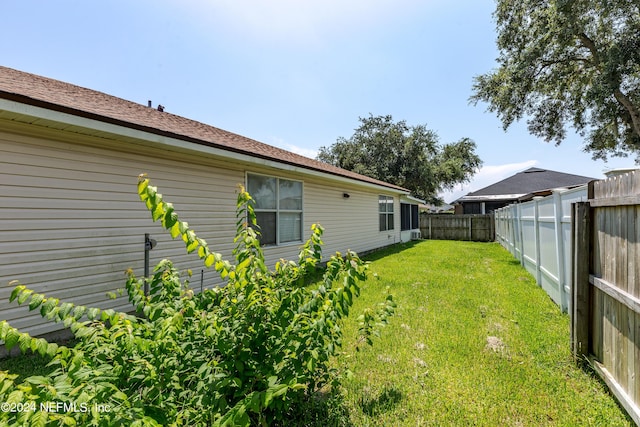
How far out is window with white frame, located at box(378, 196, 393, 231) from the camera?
13.2 m

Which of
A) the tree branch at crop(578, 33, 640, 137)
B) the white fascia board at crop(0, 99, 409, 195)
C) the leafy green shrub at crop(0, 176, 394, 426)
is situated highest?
the tree branch at crop(578, 33, 640, 137)

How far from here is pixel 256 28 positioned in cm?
696

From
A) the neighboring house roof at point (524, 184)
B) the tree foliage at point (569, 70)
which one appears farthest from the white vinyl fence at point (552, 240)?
the neighboring house roof at point (524, 184)

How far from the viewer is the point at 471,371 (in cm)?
278

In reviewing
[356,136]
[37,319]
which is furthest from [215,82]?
[356,136]

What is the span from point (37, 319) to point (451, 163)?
95.1ft

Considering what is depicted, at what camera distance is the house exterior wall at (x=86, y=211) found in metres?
3.25

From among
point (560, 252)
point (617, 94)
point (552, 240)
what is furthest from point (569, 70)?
point (560, 252)

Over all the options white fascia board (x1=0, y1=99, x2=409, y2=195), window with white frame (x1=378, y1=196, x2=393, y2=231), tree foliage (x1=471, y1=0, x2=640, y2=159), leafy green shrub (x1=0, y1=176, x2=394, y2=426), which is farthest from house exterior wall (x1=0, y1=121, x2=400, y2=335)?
tree foliage (x1=471, y1=0, x2=640, y2=159)

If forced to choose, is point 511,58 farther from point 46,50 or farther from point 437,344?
point 46,50

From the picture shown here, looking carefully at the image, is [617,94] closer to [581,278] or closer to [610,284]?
[581,278]

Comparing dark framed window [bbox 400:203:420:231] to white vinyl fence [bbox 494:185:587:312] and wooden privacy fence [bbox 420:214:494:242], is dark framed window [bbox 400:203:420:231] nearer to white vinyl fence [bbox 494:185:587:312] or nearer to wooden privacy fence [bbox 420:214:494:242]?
wooden privacy fence [bbox 420:214:494:242]

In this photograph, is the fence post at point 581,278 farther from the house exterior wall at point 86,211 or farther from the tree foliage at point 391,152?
the tree foliage at point 391,152

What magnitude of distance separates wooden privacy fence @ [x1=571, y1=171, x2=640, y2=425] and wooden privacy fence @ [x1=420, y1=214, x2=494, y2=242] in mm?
14988
